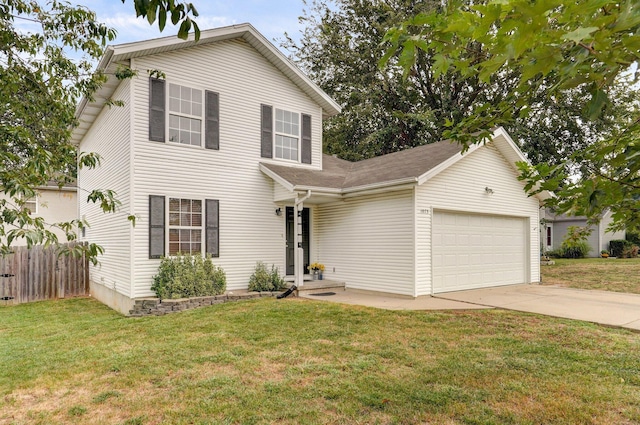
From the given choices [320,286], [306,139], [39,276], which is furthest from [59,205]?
[320,286]

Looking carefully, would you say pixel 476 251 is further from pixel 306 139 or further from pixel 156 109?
pixel 156 109

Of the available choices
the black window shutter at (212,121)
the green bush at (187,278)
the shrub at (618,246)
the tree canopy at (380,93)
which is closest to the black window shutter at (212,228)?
the green bush at (187,278)

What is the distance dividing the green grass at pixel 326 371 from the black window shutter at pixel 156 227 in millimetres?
1952

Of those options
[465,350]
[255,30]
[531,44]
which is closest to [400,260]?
[465,350]

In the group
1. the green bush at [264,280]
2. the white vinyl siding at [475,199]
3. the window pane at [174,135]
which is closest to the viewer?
the window pane at [174,135]

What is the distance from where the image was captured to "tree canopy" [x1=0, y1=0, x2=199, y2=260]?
284 cm

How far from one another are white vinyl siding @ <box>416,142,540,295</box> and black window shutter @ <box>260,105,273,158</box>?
14.1ft

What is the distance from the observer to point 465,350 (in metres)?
5.41

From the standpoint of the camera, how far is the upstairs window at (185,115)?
9844 millimetres

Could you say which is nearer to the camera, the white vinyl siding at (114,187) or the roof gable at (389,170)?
the white vinyl siding at (114,187)

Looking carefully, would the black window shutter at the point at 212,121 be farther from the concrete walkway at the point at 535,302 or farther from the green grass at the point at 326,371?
the green grass at the point at 326,371

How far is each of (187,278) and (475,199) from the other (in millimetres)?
7877

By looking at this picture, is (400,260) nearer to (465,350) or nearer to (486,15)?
(465,350)

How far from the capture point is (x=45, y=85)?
4.31 m
